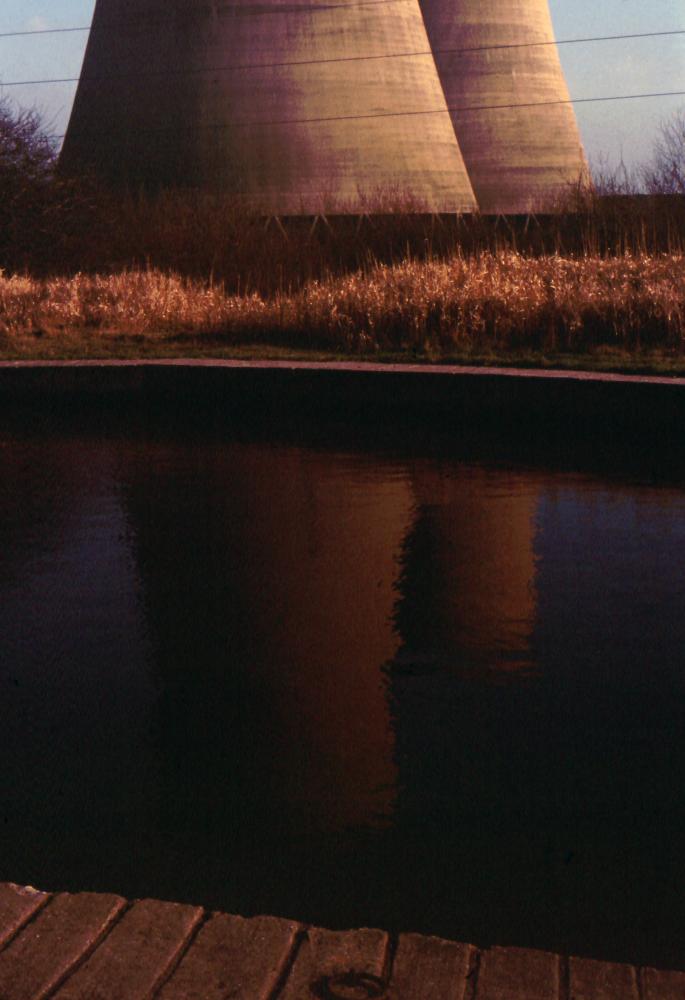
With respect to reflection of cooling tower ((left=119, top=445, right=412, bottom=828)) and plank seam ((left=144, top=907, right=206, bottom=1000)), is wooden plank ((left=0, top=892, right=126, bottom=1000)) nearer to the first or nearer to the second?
plank seam ((left=144, top=907, right=206, bottom=1000))

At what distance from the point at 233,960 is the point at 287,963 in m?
0.09

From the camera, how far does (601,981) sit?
191cm

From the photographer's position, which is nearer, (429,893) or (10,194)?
(429,893)

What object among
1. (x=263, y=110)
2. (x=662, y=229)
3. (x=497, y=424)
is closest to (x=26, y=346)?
(x=497, y=424)

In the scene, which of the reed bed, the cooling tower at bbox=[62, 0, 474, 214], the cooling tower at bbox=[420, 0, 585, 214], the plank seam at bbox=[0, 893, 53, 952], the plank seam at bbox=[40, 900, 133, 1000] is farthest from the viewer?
the cooling tower at bbox=[420, 0, 585, 214]

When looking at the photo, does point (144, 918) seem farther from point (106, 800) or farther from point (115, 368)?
point (115, 368)

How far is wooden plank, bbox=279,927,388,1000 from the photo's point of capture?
6.21ft

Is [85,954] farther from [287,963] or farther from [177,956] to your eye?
[287,963]

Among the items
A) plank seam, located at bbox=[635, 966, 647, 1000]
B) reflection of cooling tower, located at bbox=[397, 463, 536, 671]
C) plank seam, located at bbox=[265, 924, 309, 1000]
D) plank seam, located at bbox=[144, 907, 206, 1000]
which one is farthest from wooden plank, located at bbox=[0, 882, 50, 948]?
reflection of cooling tower, located at bbox=[397, 463, 536, 671]

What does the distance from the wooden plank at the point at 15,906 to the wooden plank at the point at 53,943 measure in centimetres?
2

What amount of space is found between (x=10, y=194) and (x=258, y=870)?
1940cm

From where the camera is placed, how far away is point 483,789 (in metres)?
3.10

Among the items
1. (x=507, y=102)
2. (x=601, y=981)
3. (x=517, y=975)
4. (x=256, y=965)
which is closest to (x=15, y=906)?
(x=256, y=965)

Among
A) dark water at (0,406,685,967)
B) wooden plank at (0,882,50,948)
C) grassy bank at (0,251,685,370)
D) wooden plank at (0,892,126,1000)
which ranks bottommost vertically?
dark water at (0,406,685,967)
